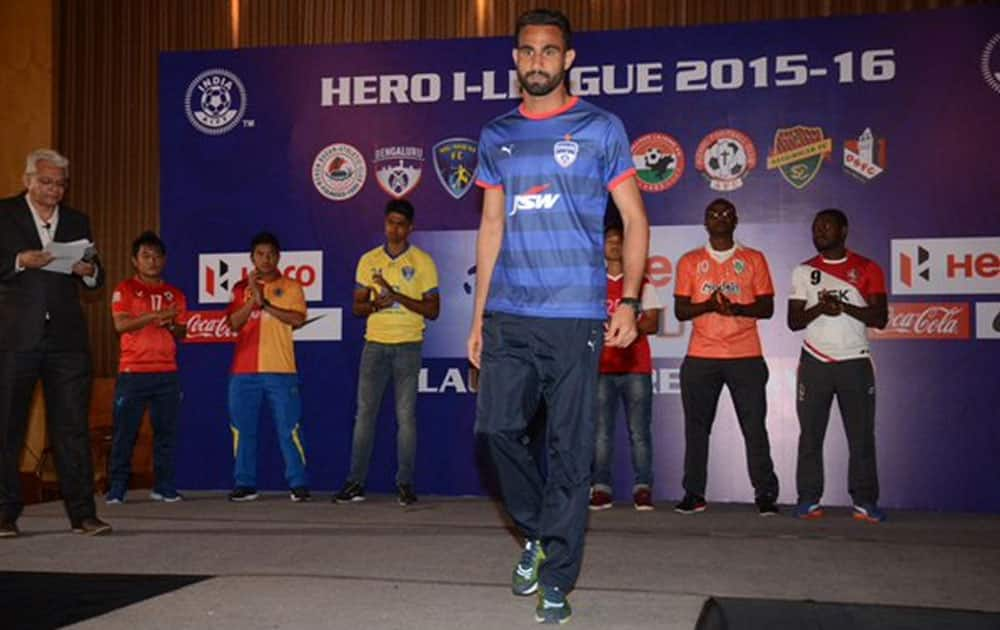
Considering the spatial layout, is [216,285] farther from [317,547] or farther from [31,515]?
[317,547]

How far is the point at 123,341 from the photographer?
775 cm

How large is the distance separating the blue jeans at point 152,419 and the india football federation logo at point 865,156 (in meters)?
4.45

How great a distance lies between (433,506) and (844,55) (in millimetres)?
3730

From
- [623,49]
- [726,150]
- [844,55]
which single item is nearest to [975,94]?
[844,55]

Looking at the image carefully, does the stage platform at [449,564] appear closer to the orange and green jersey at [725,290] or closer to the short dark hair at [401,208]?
the orange and green jersey at [725,290]

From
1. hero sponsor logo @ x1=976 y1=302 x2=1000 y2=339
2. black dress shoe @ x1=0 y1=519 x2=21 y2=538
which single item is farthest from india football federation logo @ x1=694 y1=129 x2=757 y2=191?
black dress shoe @ x1=0 y1=519 x2=21 y2=538

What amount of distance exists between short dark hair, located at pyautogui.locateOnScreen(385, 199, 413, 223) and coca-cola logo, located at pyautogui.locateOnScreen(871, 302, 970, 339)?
2.93 metres

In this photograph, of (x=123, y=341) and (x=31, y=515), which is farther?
(x=123, y=341)

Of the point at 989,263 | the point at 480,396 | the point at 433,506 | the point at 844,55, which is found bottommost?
the point at 433,506

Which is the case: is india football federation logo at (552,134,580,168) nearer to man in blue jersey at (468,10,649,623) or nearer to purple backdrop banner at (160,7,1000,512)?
man in blue jersey at (468,10,649,623)

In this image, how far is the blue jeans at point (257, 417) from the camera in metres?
7.76

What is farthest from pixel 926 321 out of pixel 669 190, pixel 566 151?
pixel 566 151

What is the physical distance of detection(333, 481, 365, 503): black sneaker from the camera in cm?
757

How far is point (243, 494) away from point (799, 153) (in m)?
4.10
